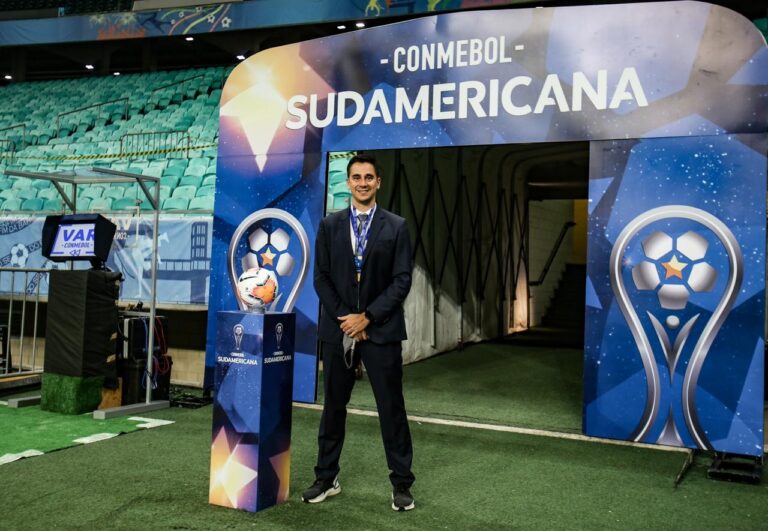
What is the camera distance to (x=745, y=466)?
4297 mm

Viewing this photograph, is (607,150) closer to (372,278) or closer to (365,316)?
(372,278)

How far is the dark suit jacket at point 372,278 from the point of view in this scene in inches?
133

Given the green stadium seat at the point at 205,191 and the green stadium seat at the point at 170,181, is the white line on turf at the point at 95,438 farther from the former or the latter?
the green stadium seat at the point at 170,181

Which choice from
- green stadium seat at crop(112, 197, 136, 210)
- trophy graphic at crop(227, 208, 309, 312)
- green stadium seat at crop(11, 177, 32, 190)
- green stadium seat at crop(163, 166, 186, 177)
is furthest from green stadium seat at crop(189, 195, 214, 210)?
→ green stadium seat at crop(11, 177, 32, 190)

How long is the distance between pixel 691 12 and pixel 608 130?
94cm

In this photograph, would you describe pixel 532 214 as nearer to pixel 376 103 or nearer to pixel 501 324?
pixel 501 324

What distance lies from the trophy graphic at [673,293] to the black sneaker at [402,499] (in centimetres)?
217

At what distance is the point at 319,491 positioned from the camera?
3451 mm

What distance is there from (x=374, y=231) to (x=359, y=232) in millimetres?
92

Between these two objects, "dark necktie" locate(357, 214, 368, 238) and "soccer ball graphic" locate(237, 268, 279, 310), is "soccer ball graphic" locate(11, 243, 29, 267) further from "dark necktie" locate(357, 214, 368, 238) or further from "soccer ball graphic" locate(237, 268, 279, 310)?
"dark necktie" locate(357, 214, 368, 238)

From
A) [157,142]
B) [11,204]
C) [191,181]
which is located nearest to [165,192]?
[191,181]

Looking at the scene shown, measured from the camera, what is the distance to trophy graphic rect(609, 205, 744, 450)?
4625 mm

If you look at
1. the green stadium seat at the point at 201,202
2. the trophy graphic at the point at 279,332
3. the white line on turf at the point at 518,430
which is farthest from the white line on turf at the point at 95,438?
the green stadium seat at the point at 201,202

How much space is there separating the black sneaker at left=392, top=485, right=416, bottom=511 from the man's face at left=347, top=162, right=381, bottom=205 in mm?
1434
